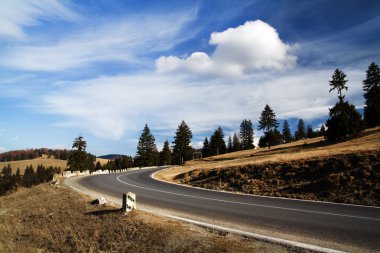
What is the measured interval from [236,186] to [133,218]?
13.2 meters

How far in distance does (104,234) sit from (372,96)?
72648mm

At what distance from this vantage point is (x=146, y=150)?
96500mm

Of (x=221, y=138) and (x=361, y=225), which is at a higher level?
(x=221, y=138)

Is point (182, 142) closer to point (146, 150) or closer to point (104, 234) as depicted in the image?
point (146, 150)

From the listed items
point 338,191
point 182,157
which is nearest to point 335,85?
point 182,157

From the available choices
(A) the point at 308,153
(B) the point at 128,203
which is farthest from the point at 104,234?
(A) the point at 308,153

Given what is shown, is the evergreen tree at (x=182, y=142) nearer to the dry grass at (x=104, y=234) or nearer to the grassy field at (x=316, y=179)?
the grassy field at (x=316, y=179)

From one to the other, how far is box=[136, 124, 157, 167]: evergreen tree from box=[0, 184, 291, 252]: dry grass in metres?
78.3

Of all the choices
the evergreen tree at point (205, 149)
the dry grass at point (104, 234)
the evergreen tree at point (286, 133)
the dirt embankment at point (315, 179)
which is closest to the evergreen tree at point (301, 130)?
the evergreen tree at point (286, 133)

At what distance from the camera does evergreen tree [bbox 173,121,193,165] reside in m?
89.9

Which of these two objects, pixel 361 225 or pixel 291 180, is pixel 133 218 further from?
pixel 291 180

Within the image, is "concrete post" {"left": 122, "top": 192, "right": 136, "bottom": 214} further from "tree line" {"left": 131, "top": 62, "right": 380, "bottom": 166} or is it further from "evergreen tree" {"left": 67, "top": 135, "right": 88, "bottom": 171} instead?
"evergreen tree" {"left": 67, "top": 135, "right": 88, "bottom": 171}

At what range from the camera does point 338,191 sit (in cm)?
1719

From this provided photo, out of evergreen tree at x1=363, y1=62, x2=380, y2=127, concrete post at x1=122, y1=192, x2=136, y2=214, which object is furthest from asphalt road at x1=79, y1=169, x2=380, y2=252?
evergreen tree at x1=363, y1=62, x2=380, y2=127
